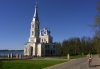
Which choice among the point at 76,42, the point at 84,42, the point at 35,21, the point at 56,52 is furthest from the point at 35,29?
the point at 84,42

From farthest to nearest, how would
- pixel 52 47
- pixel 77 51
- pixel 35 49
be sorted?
1. pixel 77 51
2. pixel 52 47
3. pixel 35 49

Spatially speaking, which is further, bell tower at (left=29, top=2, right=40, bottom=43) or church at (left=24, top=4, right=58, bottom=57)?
bell tower at (left=29, top=2, right=40, bottom=43)

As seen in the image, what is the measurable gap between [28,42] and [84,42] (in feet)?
113

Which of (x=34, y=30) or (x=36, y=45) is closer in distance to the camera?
(x=36, y=45)

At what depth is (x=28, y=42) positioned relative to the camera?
8475 cm

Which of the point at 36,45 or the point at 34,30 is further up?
the point at 34,30

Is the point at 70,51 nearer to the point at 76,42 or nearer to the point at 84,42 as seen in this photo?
the point at 76,42

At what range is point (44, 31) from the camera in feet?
320

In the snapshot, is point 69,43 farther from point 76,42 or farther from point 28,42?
point 28,42

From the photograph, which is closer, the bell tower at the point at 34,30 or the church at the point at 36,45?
the church at the point at 36,45

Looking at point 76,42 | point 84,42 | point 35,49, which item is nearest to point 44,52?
point 35,49

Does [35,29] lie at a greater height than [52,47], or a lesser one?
greater

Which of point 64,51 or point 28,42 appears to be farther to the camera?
point 64,51

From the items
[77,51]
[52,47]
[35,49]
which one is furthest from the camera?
[77,51]
